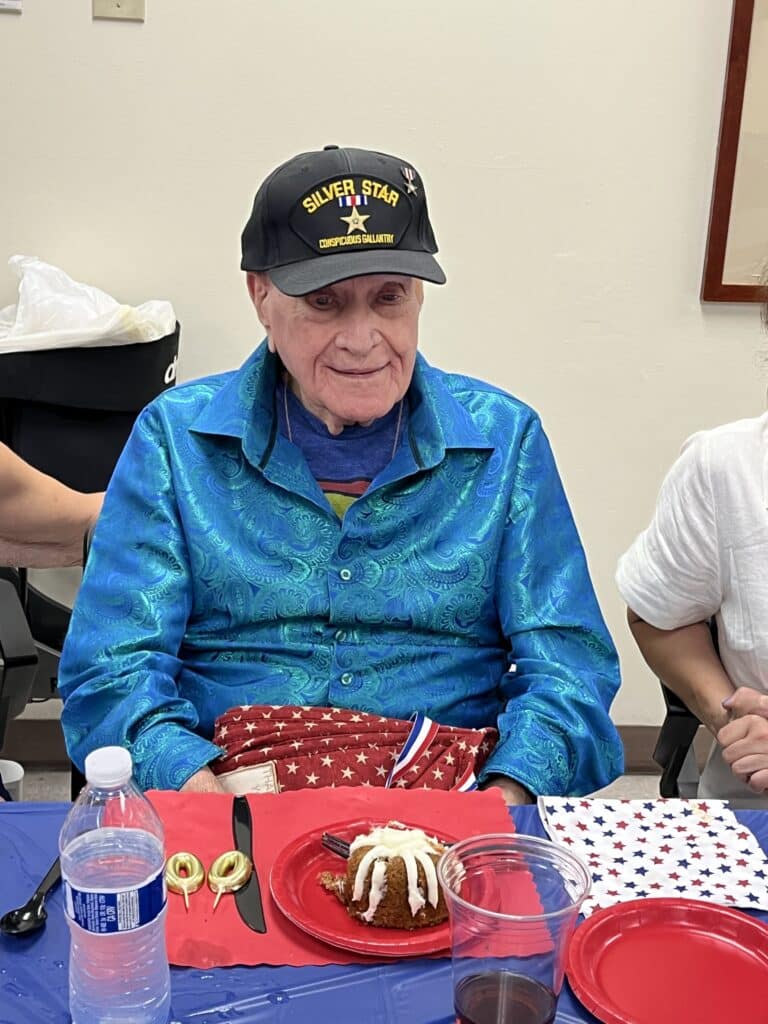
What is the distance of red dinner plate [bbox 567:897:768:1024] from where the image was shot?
938mm

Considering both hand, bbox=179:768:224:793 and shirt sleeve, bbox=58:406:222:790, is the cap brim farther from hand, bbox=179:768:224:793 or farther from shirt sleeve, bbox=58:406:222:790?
hand, bbox=179:768:224:793

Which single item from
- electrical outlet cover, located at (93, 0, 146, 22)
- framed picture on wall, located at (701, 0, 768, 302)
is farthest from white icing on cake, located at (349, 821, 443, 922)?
electrical outlet cover, located at (93, 0, 146, 22)

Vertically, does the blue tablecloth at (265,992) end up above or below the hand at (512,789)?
above

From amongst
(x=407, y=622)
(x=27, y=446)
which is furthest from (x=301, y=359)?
(x=27, y=446)

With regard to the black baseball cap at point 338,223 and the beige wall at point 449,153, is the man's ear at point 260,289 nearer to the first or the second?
the black baseball cap at point 338,223

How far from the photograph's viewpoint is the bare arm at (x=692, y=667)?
1712 millimetres

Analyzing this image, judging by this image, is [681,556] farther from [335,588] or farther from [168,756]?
[168,756]

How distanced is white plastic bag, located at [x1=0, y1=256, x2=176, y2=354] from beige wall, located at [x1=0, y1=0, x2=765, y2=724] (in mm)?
112

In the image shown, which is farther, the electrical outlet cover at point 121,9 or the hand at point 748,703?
the electrical outlet cover at point 121,9

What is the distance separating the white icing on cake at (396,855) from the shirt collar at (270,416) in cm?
67

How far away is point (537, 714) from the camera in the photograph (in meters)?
1.54

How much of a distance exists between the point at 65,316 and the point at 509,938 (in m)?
2.21

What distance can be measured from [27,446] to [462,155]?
52.8 inches

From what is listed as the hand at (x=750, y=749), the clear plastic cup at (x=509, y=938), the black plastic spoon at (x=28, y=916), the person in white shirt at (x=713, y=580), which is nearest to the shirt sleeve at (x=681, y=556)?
the person in white shirt at (x=713, y=580)
